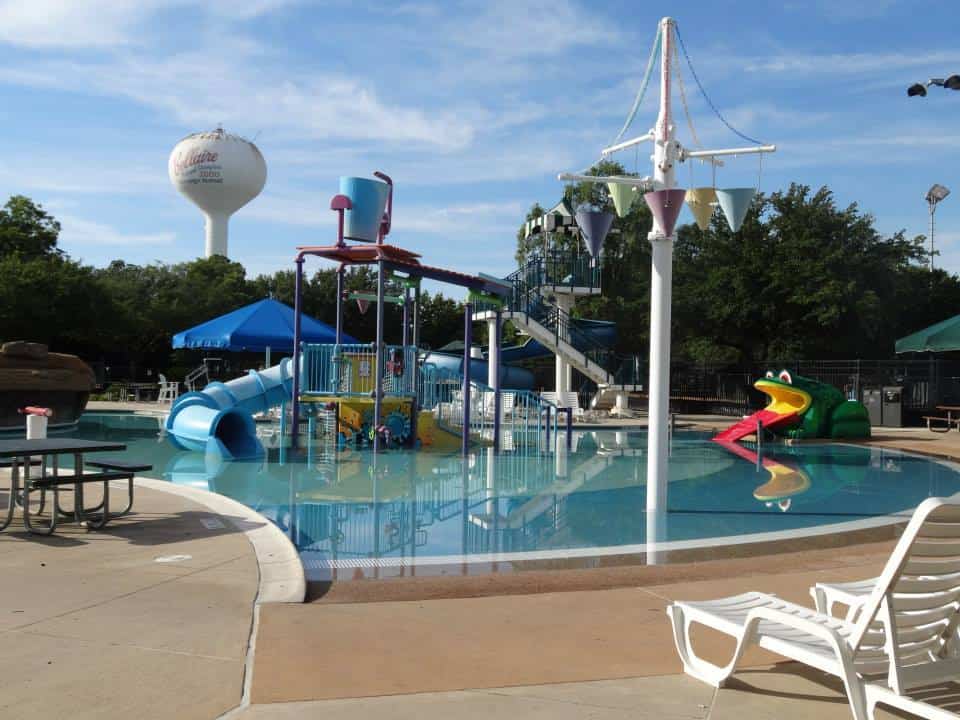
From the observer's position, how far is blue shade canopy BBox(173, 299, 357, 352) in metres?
24.2

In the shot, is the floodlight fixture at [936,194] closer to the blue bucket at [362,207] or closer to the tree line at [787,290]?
the tree line at [787,290]

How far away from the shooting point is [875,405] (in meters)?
29.0

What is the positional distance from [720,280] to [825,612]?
1317 inches

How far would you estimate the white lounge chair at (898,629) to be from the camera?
11.9 ft

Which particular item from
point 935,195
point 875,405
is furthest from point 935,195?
point 875,405

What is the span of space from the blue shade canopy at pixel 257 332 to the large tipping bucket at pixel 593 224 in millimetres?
12348

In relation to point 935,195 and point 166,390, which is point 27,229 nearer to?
point 166,390

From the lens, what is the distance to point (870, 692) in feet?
12.2

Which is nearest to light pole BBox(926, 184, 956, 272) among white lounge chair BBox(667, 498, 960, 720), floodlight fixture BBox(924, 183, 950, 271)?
floodlight fixture BBox(924, 183, 950, 271)

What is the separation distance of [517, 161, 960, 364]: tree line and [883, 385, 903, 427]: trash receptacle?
5.26m

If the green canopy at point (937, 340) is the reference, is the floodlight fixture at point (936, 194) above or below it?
above

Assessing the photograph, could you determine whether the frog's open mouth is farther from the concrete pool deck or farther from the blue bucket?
the concrete pool deck

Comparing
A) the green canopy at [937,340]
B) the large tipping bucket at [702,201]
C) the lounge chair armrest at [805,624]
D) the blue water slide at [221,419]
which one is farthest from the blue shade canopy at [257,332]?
the lounge chair armrest at [805,624]

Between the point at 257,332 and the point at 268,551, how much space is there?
58.3 feet
